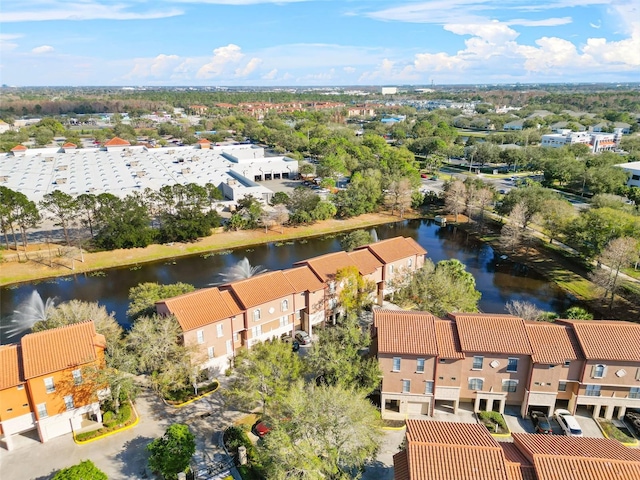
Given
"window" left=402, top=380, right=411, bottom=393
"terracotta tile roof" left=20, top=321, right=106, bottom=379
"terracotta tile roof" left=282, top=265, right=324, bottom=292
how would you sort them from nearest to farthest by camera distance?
"terracotta tile roof" left=20, top=321, right=106, bottom=379, "window" left=402, top=380, right=411, bottom=393, "terracotta tile roof" left=282, top=265, right=324, bottom=292

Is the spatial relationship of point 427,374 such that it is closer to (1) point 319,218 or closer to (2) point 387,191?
(1) point 319,218

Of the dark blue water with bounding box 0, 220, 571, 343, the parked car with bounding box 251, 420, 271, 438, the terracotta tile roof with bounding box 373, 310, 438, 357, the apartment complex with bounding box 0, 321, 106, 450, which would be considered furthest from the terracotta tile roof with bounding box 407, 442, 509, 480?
the dark blue water with bounding box 0, 220, 571, 343

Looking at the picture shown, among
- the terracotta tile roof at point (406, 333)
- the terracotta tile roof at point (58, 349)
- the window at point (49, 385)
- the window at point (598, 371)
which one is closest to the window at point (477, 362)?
the terracotta tile roof at point (406, 333)

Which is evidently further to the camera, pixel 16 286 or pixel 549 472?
pixel 16 286

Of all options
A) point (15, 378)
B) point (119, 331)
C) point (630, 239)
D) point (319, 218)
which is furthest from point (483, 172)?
point (15, 378)

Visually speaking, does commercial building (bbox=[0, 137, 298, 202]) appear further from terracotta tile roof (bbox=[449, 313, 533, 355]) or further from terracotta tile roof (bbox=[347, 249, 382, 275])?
terracotta tile roof (bbox=[449, 313, 533, 355])

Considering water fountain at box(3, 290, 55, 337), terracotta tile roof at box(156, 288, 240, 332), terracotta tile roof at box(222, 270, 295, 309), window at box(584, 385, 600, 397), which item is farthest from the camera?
water fountain at box(3, 290, 55, 337)

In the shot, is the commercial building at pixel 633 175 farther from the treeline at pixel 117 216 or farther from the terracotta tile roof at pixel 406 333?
the treeline at pixel 117 216
